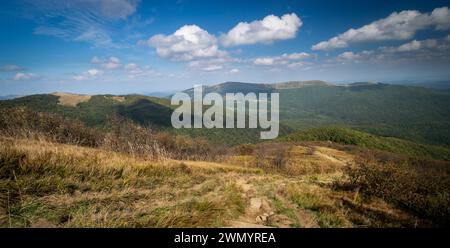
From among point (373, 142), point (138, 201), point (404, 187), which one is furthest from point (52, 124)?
point (373, 142)

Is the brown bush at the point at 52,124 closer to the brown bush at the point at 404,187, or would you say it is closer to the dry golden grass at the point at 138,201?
the dry golden grass at the point at 138,201

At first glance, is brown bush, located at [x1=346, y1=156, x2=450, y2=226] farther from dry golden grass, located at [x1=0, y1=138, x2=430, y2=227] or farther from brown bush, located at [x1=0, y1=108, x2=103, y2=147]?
brown bush, located at [x1=0, y1=108, x2=103, y2=147]

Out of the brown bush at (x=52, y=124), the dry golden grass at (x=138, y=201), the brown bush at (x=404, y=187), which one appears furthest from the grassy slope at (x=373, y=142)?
the dry golden grass at (x=138, y=201)

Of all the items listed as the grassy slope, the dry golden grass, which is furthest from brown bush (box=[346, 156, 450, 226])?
the grassy slope

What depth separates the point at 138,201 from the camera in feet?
17.9

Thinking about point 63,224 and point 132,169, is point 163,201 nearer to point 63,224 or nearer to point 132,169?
point 63,224

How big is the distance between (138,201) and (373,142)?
186318 mm

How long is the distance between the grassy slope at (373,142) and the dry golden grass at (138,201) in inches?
6472

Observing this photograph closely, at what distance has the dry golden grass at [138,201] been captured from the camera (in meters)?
4.18

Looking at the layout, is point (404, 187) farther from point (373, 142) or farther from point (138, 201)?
point (373, 142)

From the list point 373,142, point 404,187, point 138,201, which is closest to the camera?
point 138,201

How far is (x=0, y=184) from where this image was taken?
4598 mm
